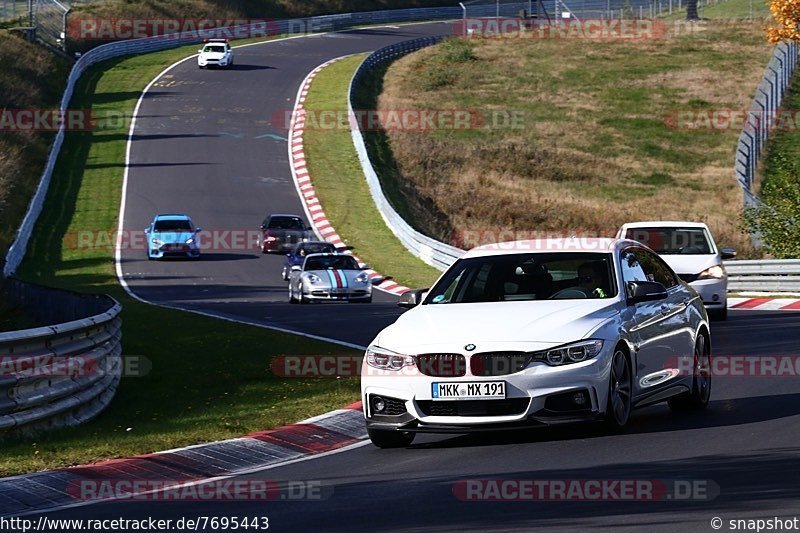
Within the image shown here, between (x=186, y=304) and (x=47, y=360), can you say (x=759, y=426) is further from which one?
(x=186, y=304)

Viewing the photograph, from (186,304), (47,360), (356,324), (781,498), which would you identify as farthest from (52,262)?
(781,498)

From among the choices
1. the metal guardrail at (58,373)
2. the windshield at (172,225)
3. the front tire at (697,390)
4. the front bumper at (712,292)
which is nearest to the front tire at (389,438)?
the front tire at (697,390)

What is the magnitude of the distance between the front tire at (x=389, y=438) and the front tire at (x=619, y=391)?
1600 mm

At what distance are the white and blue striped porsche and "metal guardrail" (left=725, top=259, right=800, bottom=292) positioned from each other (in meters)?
8.18

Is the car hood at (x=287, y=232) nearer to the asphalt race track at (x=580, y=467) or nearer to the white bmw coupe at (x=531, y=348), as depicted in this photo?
the asphalt race track at (x=580, y=467)

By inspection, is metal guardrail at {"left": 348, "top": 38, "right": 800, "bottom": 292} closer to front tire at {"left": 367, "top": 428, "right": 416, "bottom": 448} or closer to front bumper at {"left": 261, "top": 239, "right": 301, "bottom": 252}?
front bumper at {"left": 261, "top": 239, "right": 301, "bottom": 252}

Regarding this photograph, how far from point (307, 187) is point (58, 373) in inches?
1543

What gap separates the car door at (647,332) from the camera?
11.4 m

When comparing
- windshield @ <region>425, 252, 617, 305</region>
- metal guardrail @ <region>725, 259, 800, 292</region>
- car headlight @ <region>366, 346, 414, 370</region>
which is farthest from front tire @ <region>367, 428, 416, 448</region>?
metal guardrail @ <region>725, 259, 800, 292</region>

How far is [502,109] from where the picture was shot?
69.8 m

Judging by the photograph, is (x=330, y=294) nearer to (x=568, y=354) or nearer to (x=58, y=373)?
(x=58, y=373)

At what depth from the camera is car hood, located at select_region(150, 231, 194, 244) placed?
4062 centimetres

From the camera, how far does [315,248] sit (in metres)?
35.1

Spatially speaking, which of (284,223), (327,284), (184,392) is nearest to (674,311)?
(184,392)
